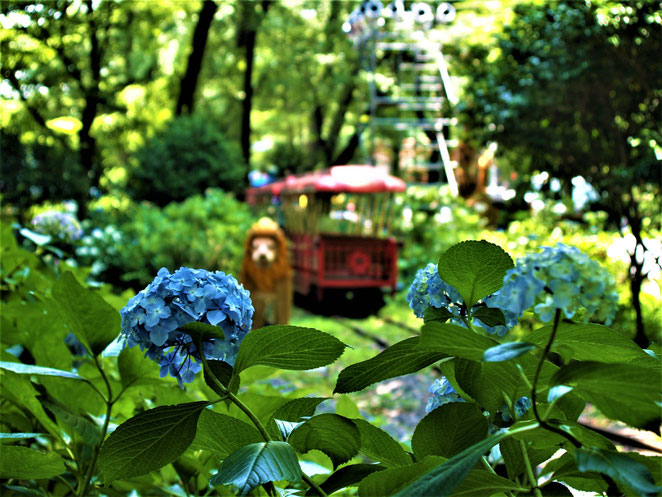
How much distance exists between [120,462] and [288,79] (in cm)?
1952

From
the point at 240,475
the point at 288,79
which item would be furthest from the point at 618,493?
the point at 288,79

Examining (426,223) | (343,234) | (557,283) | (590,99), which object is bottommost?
(426,223)

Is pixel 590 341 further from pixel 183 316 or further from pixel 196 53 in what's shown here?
pixel 196 53

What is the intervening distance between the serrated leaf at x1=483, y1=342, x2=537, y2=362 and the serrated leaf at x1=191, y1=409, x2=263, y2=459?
0.32 meters

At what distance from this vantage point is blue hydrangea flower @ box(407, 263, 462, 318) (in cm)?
80

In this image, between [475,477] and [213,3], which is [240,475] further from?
[213,3]

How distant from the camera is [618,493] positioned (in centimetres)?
79

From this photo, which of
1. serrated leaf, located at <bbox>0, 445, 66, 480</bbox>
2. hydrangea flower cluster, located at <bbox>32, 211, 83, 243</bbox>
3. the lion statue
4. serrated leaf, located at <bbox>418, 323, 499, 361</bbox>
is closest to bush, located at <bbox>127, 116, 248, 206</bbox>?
the lion statue

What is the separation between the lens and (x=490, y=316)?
77 cm

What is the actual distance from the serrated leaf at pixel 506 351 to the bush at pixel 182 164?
39.5ft

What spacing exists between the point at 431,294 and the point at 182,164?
474 inches

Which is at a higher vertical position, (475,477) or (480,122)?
(475,477)

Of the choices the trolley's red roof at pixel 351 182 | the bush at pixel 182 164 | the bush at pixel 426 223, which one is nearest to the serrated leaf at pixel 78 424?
the trolley's red roof at pixel 351 182

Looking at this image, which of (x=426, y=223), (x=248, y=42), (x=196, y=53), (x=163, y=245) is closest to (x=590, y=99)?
(x=163, y=245)
